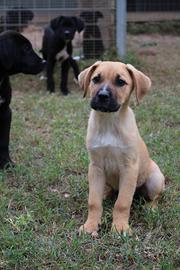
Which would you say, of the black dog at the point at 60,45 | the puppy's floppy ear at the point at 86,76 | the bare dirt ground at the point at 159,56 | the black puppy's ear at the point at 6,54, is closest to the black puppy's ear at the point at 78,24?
the black dog at the point at 60,45

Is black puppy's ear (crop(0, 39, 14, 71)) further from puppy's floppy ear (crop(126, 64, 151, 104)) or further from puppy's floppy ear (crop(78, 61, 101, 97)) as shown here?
puppy's floppy ear (crop(126, 64, 151, 104))

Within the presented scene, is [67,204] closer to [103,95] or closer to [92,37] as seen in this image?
[103,95]

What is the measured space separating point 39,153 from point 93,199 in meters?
1.91

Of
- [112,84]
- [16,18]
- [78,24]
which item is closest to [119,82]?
[112,84]

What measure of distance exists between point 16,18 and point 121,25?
2.09 m

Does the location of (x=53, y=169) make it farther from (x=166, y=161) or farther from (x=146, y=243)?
(x=146, y=243)

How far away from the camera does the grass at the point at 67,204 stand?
328 cm

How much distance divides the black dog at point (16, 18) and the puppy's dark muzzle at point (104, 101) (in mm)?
7140

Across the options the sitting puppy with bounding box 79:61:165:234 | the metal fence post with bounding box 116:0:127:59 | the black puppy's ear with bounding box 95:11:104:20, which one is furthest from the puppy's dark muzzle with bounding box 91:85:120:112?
the black puppy's ear with bounding box 95:11:104:20

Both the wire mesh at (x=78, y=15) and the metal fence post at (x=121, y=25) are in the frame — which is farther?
the wire mesh at (x=78, y=15)

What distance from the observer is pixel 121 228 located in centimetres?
359

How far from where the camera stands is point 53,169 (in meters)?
4.91

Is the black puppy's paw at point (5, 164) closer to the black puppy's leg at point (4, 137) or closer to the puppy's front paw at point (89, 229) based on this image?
the black puppy's leg at point (4, 137)

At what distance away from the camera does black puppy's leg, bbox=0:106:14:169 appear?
515 cm
